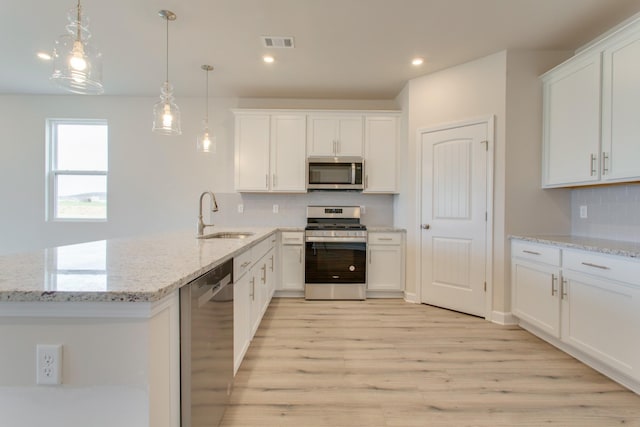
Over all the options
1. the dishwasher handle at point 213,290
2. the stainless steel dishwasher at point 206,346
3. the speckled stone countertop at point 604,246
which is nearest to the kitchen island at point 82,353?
the stainless steel dishwasher at point 206,346

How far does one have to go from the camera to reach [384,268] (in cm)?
363

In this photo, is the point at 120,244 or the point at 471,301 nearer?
the point at 120,244

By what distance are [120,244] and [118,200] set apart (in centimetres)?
291

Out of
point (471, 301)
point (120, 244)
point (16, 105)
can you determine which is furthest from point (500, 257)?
point (16, 105)

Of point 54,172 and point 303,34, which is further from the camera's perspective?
point 54,172

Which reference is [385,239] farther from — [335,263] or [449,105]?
[449,105]

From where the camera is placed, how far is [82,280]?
936mm

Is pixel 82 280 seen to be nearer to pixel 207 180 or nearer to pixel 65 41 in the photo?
pixel 65 41

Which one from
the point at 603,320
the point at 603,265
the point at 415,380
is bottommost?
the point at 415,380

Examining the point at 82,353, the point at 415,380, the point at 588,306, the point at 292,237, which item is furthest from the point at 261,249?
the point at 588,306

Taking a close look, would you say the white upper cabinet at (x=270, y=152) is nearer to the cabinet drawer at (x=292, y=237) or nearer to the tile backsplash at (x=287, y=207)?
the tile backsplash at (x=287, y=207)

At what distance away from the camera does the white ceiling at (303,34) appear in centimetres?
227

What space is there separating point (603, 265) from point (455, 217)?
132cm

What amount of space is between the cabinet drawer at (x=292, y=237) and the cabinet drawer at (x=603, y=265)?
2551 millimetres
